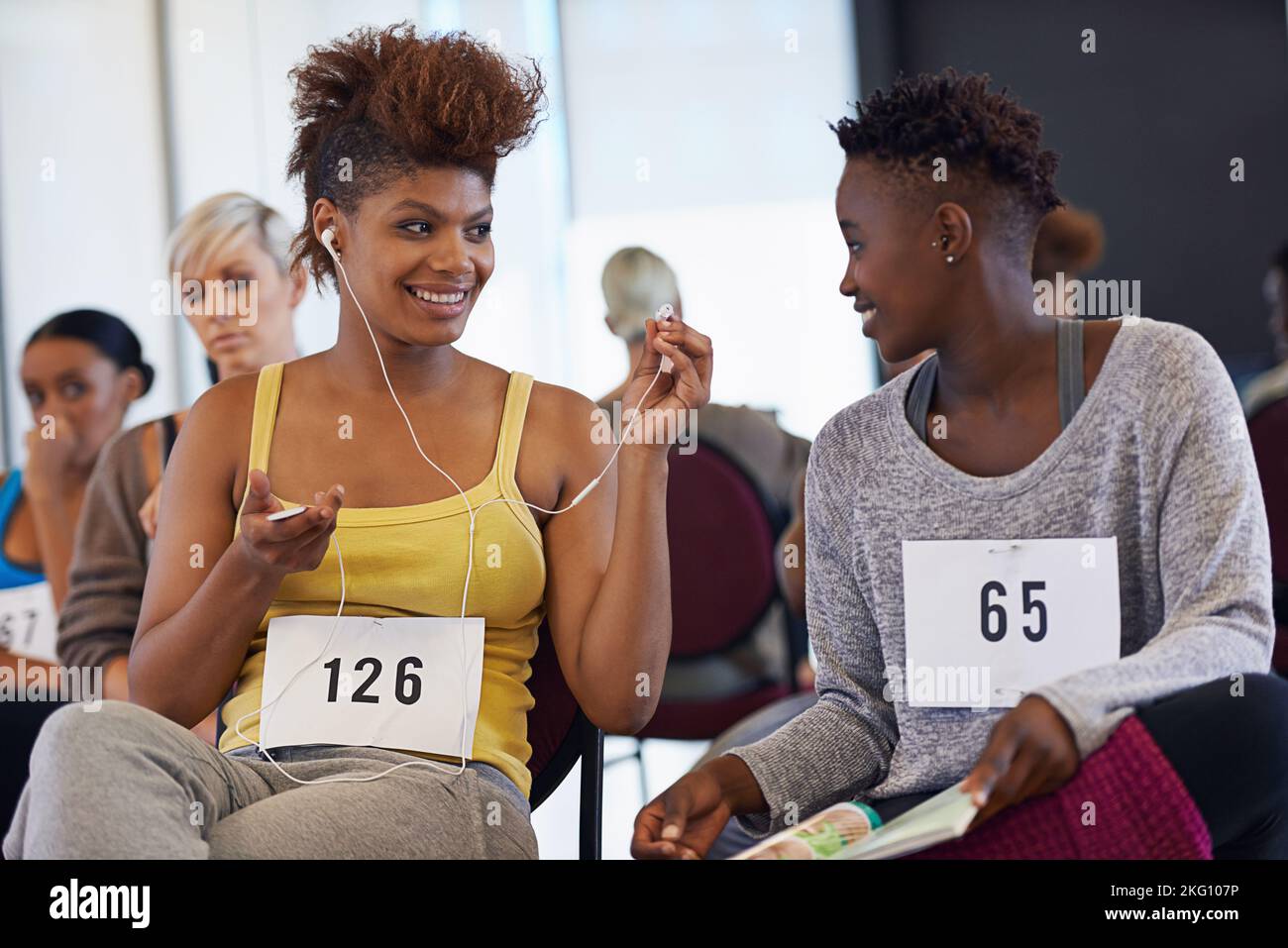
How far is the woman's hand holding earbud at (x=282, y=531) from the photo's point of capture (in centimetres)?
125

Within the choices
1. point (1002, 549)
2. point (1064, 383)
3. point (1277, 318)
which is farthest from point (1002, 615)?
point (1277, 318)

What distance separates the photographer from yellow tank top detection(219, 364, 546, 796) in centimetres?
143

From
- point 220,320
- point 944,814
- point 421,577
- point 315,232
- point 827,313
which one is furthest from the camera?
point 827,313

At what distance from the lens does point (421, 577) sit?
1428 millimetres

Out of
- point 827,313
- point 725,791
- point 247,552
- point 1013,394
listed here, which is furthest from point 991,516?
point 827,313

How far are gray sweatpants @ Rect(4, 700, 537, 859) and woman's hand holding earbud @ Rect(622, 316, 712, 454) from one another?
0.40m

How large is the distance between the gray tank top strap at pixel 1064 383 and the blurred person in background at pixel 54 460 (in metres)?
1.59

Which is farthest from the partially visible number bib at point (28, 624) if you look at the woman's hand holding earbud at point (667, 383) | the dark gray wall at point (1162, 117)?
the dark gray wall at point (1162, 117)

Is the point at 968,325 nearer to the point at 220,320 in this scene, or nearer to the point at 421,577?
the point at 421,577

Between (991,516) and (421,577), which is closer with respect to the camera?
(991,516)

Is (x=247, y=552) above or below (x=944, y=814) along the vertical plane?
above

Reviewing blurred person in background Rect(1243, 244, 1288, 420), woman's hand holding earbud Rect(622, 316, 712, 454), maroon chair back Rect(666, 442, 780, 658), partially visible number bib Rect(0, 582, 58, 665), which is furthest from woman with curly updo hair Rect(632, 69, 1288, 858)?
blurred person in background Rect(1243, 244, 1288, 420)

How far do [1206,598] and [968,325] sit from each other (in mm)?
369

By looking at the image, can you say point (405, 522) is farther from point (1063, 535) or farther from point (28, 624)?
point (28, 624)
